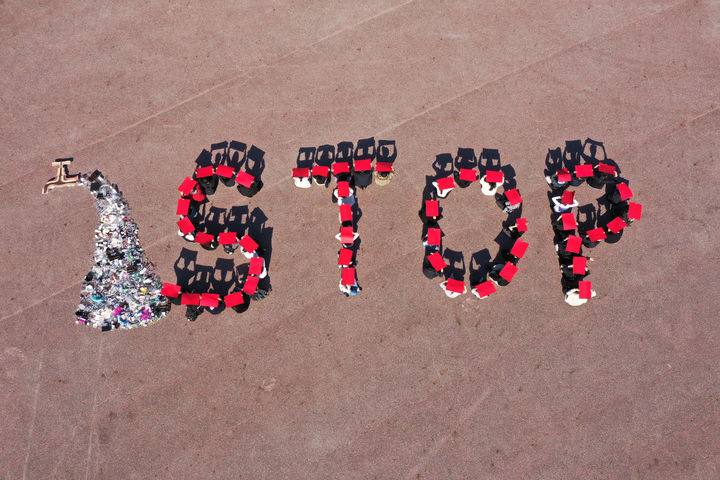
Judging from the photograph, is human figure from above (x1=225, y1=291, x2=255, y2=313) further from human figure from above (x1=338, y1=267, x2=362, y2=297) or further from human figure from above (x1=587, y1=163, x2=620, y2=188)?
human figure from above (x1=587, y1=163, x2=620, y2=188)

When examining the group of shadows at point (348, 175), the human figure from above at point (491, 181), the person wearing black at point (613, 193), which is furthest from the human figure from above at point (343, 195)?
the person wearing black at point (613, 193)

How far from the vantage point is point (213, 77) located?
16.0 meters

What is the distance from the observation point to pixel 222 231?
1453 cm

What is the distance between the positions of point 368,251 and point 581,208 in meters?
8.07

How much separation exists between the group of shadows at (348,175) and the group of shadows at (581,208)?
6.18 m

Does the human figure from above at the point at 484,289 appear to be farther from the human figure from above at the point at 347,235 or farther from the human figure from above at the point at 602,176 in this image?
the human figure from above at the point at 602,176

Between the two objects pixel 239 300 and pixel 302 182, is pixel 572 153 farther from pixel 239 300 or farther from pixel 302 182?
pixel 239 300

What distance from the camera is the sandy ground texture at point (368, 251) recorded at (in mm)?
13023

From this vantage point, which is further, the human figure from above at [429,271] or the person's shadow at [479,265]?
the person's shadow at [479,265]

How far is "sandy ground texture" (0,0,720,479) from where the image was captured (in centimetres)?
1302

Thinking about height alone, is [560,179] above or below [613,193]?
above

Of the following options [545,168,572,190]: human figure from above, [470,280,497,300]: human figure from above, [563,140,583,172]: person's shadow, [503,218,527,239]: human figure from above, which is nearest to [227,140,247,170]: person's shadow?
[470,280,497,300]: human figure from above

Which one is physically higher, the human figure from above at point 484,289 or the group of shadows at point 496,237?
the group of shadows at point 496,237

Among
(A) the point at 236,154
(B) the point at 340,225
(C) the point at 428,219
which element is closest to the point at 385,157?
(C) the point at 428,219
